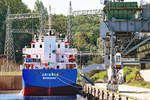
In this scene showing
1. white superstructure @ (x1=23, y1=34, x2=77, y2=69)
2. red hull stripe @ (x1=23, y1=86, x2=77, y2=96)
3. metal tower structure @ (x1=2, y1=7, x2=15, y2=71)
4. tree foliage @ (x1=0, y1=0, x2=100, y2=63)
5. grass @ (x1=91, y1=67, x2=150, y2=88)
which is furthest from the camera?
tree foliage @ (x1=0, y1=0, x2=100, y2=63)

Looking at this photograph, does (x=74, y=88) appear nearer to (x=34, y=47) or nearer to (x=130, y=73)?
(x=34, y=47)

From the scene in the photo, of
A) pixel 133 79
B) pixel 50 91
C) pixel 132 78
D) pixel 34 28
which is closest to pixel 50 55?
pixel 50 91

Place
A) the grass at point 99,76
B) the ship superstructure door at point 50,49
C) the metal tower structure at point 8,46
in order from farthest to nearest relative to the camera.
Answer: the metal tower structure at point 8,46 < the grass at point 99,76 < the ship superstructure door at point 50,49

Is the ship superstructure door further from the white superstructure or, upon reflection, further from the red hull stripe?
the red hull stripe

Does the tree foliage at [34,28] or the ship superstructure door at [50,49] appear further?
the tree foliage at [34,28]

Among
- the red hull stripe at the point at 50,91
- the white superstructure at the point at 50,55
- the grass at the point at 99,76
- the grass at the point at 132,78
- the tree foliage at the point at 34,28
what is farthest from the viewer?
the tree foliage at the point at 34,28

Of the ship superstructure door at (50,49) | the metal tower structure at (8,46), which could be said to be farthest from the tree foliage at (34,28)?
the ship superstructure door at (50,49)

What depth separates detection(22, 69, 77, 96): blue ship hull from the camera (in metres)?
59.5

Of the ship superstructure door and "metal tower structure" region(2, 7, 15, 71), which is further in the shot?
"metal tower structure" region(2, 7, 15, 71)

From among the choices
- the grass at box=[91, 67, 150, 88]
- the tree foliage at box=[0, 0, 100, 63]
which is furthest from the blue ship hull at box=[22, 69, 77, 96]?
the tree foliage at box=[0, 0, 100, 63]

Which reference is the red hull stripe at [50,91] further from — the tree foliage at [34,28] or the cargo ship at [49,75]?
the tree foliage at [34,28]

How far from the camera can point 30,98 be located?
57375 millimetres

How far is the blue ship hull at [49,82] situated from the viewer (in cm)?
5947

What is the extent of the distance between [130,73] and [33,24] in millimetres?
65762
